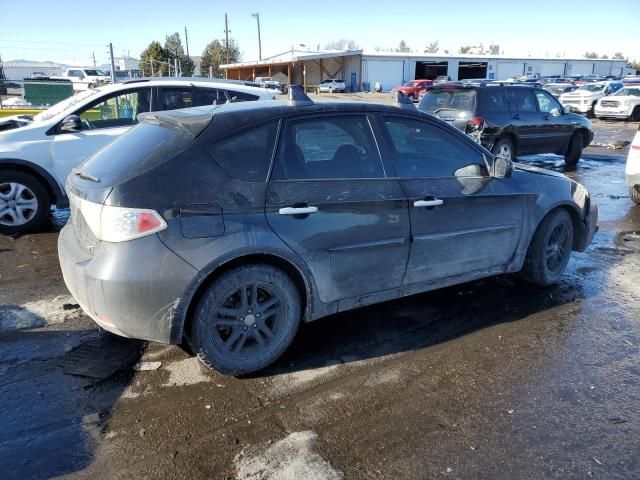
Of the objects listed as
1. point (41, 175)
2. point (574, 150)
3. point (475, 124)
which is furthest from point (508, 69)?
point (41, 175)

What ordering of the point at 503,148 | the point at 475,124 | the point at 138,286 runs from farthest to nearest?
the point at 503,148 < the point at 475,124 < the point at 138,286

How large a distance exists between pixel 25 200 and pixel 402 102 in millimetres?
4846

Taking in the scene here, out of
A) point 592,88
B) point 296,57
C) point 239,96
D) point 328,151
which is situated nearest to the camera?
point 328,151

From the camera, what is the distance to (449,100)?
11148mm

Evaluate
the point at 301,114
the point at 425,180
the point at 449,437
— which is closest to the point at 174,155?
the point at 301,114

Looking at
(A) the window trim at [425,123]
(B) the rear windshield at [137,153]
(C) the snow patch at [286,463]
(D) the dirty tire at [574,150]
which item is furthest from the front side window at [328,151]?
(D) the dirty tire at [574,150]

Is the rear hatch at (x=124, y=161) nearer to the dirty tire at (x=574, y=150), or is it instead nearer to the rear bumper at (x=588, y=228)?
the rear bumper at (x=588, y=228)

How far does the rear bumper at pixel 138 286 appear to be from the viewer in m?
3.02

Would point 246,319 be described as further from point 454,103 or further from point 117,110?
point 454,103

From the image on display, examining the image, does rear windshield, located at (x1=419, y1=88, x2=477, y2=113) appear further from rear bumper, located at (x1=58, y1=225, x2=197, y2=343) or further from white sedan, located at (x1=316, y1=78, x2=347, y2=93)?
white sedan, located at (x1=316, y1=78, x2=347, y2=93)

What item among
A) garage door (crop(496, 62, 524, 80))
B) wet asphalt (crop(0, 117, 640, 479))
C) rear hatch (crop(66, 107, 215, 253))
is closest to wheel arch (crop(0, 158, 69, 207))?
wet asphalt (crop(0, 117, 640, 479))

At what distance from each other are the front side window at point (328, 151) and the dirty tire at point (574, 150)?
10322 mm

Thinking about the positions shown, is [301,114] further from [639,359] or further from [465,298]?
[639,359]

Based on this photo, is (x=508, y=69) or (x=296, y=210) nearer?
(x=296, y=210)
